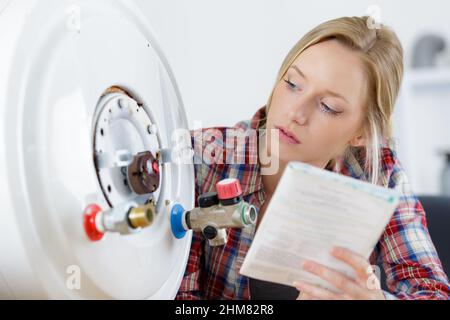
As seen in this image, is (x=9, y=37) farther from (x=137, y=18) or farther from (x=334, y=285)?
(x=334, y=285)

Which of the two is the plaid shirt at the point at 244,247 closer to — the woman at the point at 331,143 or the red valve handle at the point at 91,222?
the woman at the point at 331,143

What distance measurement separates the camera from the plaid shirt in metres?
0.77

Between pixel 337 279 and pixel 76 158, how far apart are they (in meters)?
0.27

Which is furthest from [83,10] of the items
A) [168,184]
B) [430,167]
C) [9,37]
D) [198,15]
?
[430,167]

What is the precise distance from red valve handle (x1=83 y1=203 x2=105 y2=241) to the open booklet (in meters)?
0.14

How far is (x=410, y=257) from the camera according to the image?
0.80 meters

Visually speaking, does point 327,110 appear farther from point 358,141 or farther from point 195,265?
point 195,265

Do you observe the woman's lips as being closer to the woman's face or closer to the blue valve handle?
the woman's face

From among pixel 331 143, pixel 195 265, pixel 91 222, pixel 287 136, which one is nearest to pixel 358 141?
pixel 331 143

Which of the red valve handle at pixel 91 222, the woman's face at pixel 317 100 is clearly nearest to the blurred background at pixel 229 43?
the woman's face at pixel 317 100

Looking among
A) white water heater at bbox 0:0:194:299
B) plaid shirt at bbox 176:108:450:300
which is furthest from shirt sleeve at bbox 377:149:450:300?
white water heater at bbox 0:0:194:299

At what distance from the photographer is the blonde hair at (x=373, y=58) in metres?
0.73

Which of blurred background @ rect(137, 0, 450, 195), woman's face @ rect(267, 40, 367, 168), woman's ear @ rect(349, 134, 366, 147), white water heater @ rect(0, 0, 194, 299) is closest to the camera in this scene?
white water heater @ rect(0, 0, 194, 299)

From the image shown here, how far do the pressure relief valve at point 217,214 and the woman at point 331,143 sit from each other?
0.18 meters
